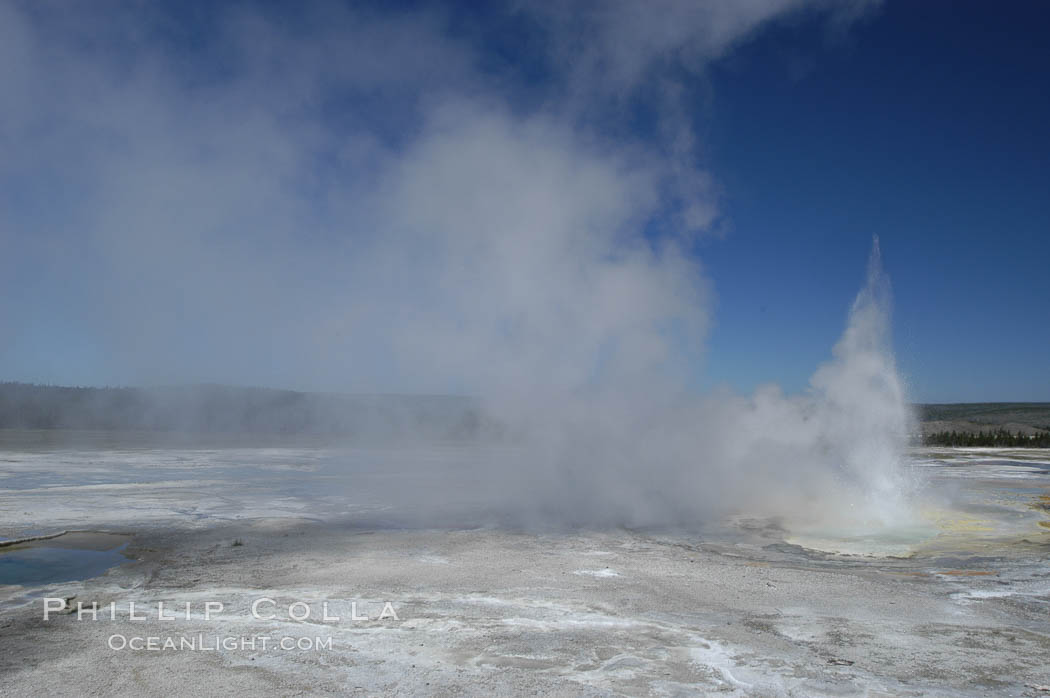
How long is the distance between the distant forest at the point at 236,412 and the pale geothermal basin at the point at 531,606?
25241 mm

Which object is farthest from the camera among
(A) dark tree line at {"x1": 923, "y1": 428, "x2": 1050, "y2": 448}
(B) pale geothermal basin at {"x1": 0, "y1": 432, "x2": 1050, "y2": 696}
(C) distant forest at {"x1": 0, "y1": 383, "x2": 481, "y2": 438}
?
(A) dark tree line at {"x1": 923, "y1": 428, "x2": 1050, "y2": 448}

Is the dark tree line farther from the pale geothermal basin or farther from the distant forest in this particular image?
the pale geothermal basin

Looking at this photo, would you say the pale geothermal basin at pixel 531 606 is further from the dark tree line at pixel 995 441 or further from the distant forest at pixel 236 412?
the dark tree line at pixel 995 441

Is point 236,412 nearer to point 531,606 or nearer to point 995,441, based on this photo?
point 531,606

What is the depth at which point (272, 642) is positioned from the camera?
219 inches

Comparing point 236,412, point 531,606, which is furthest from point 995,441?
point 236,412

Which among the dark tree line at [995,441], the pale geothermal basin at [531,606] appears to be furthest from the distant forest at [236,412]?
the dark tree line at [995,441]

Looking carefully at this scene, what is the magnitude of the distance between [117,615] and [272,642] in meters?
1.84

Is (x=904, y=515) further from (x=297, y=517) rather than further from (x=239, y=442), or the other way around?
(x=239, y=442)

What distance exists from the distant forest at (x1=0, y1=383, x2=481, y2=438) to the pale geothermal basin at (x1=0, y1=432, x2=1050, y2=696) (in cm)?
2524

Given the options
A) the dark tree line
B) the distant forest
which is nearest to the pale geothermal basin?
the distant forest

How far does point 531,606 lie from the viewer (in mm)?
6727

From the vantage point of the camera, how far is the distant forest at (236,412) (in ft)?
129

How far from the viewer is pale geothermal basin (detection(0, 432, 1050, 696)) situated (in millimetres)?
4941
